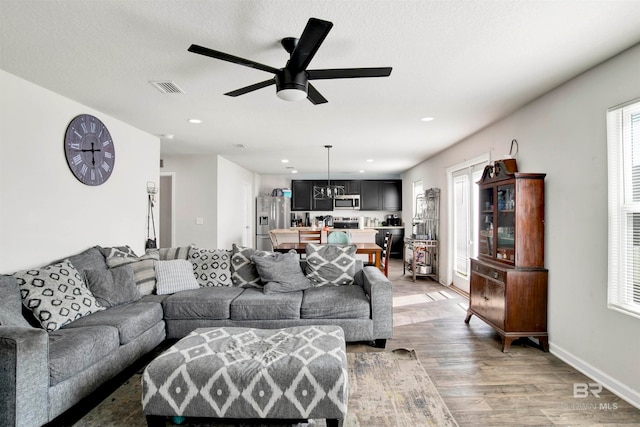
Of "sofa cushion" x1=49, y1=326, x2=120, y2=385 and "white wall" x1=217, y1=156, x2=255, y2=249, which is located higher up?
"white wall" x1=217, y1=156, x2=255, y2=249

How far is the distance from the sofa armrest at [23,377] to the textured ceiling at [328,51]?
6.03 feet

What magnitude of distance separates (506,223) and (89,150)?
4.44 meters

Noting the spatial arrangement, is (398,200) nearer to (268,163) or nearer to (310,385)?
(268,163)

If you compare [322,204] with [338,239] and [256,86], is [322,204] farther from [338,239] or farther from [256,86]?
[256,86]

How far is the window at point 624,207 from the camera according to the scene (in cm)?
226

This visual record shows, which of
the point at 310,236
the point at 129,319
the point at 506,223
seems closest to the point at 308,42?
the point at 129,319

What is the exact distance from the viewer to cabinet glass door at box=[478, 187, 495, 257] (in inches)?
138

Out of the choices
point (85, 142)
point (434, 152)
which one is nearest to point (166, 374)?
point (85, 142)

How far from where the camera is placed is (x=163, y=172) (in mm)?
6156

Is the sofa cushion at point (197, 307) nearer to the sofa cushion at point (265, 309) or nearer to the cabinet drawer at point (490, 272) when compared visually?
the sofa cushion at point (265, 309)

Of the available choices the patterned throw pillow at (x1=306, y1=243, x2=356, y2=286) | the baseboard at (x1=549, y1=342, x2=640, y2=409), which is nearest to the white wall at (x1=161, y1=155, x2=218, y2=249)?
the patterned throw pillow at (x1=306, y1=243, x2=356, y2=286)

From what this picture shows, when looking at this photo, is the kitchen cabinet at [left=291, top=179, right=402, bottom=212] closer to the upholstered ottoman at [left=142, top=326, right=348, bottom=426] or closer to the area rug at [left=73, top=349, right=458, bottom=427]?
the area rug at [left=73, top=349, right=458, bottom=427]

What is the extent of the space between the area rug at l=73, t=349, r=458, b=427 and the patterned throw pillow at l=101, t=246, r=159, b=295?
0.93 metres

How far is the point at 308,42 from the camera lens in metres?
1.71
